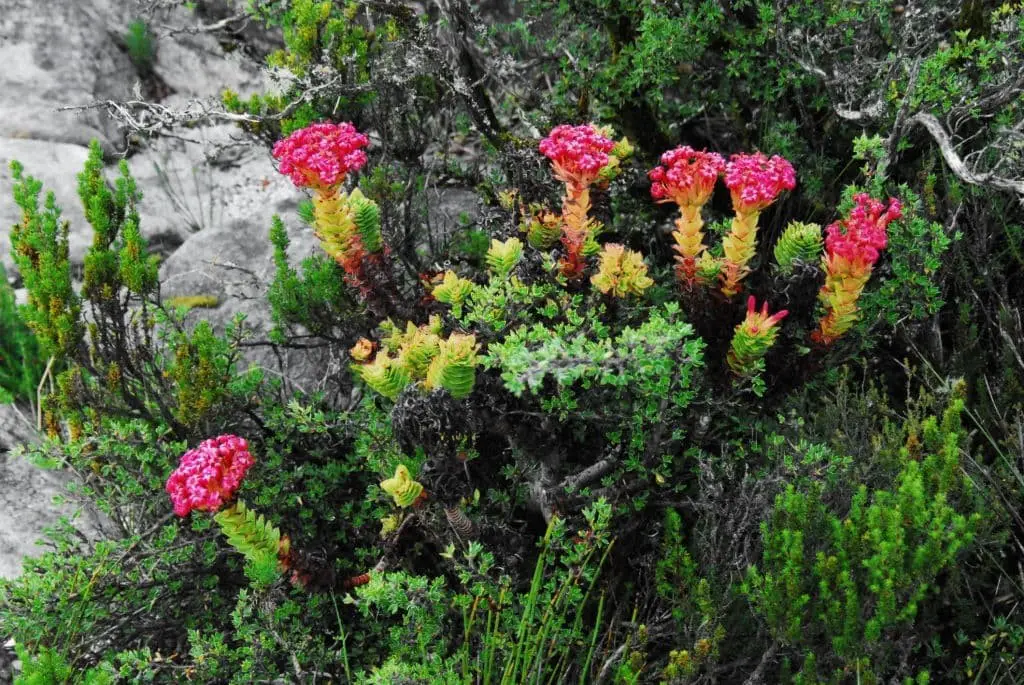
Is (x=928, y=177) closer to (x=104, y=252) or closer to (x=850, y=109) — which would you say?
(x=850, y=109)

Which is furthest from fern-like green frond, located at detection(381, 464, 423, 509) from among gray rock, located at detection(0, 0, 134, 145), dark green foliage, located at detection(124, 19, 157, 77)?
dark green foliage, located at detection(124, 19, 157, 77)

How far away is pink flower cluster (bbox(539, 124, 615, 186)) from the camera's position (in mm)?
2168

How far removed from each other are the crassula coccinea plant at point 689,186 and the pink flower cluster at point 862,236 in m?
0.35

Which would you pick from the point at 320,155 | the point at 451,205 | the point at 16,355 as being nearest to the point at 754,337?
the point at 320,155

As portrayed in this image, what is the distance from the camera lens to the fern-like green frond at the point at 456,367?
1.90 metres

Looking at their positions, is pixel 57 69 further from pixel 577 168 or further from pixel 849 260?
pixel 849 260

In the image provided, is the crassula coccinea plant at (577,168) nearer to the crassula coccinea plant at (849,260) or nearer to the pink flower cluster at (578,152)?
the pink flower cluster at (578,152)

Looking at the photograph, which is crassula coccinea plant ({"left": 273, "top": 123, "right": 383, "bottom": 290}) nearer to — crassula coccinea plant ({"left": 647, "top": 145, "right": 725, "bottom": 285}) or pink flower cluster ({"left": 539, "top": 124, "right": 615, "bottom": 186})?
pink flower cluster ({"left": 539, "top": 124, "right": 615, "bottom": 186})

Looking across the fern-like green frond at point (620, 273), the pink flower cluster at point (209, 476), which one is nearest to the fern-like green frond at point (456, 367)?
the fern-like green frond at point (620, 273)

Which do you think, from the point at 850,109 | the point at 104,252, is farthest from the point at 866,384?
the point at 104,252

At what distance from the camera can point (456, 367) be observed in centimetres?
191

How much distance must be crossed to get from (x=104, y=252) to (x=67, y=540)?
3.10ft

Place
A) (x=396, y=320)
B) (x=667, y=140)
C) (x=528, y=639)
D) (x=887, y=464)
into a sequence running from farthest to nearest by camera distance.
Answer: (x=667, y=140) → (x=396, y=320) → (x=887, y=464) → (x=528, y=639)

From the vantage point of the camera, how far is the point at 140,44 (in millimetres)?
5852
